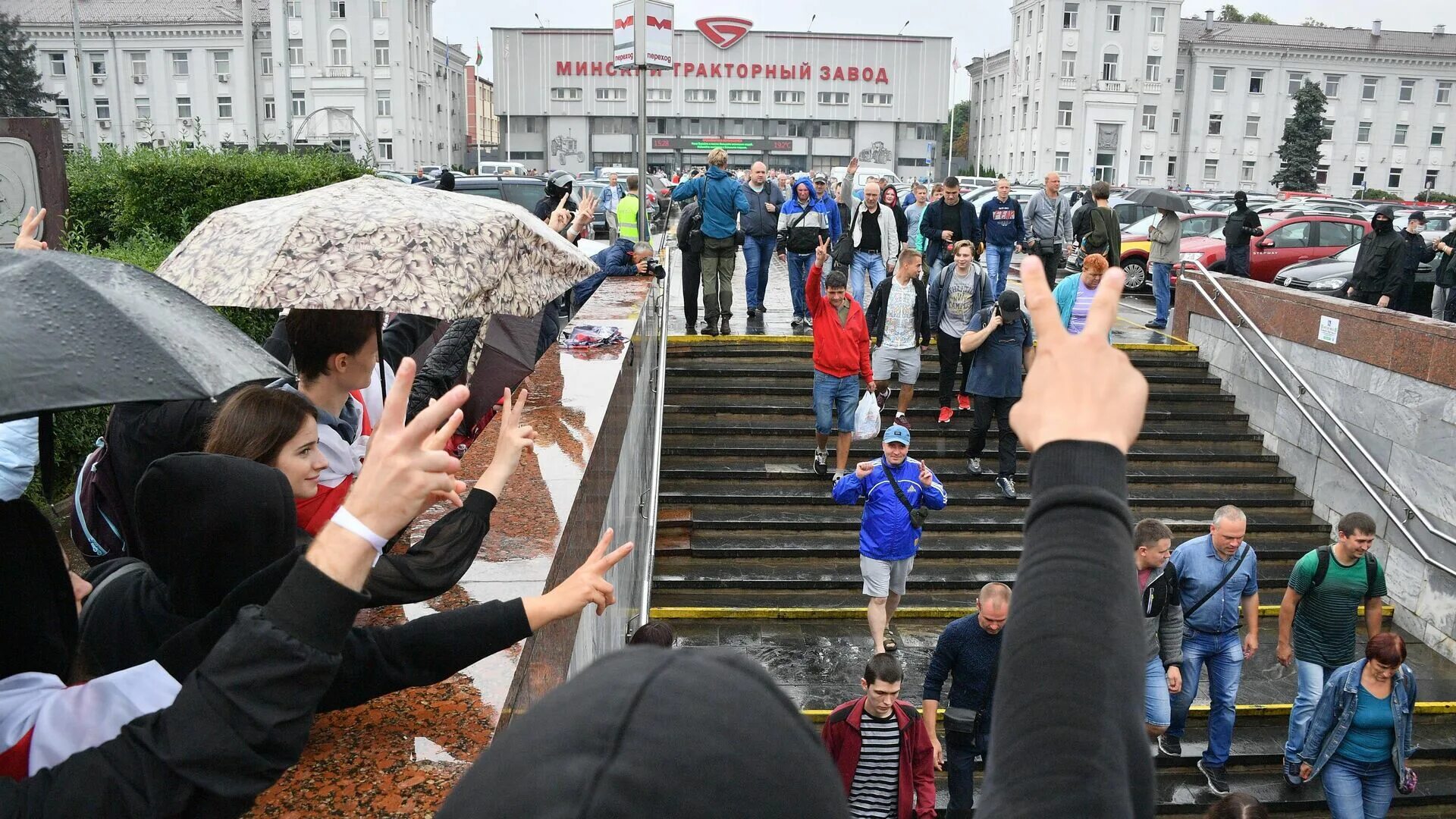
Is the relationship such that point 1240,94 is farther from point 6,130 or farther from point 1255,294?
point 6,130

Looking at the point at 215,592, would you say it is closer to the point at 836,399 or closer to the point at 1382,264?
the point at 836,399

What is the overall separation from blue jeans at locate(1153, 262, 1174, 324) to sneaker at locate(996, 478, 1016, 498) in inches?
Answer: 234

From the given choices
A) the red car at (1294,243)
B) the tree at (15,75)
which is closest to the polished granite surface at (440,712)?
the red car at (1294,243)

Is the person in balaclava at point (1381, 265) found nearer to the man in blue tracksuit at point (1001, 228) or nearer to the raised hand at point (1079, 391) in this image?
the man in blue tracksuit at point (1001, 228)

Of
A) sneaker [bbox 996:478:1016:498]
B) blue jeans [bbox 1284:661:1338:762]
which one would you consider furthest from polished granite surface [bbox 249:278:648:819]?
sneaker [bbox 996:478:1016:498]

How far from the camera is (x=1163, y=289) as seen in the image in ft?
52.5

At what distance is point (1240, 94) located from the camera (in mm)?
78625

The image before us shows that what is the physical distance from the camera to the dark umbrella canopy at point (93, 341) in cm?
156

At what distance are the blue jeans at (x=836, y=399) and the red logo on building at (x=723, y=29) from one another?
77874mm

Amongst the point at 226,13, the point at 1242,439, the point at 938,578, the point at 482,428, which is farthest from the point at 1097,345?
the point at 226,13

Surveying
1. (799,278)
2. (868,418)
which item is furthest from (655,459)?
(799,278)

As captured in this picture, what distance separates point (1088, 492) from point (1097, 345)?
0.18 meters

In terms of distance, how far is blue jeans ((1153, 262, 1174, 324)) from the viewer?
15.9 m

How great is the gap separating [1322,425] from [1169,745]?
5.52m
